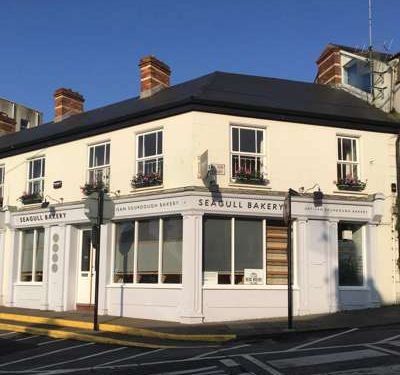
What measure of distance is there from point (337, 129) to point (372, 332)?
678 cm

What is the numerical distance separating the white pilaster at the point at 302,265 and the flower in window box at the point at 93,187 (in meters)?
5.92

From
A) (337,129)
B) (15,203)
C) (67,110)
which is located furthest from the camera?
(67,110)

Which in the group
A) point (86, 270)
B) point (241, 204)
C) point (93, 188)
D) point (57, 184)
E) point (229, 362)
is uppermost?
point (57, 184)

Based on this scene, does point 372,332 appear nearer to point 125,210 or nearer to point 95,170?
point 125,210

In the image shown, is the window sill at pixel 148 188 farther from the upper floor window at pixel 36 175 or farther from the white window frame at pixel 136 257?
the upper floor window at pixel 36 175

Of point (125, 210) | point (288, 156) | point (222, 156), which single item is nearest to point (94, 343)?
point (125, 210)

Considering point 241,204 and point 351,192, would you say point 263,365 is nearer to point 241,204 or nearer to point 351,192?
point 241,204

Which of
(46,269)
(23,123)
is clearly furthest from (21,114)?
(46,269)

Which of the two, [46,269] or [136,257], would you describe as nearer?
[136,257]

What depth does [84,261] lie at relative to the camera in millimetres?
18047

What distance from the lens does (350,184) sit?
16.6 metres

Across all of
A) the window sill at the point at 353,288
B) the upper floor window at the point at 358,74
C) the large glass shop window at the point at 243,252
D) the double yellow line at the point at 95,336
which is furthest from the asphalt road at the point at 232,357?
the upper floor window at the point at 358,74

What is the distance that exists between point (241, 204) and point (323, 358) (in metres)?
6.67

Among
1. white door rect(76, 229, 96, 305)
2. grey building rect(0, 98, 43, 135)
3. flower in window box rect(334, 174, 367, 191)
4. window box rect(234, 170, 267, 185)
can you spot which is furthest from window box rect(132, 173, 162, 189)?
grey building rect(0, 98, 43, 135)
